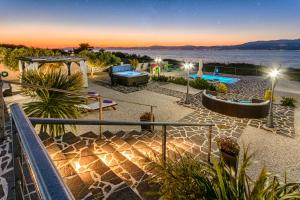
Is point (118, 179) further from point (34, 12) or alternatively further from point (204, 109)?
point (34, 12)

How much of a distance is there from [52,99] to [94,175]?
2.62 m

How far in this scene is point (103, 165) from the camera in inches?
167

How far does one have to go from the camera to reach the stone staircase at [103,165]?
3.32 meters

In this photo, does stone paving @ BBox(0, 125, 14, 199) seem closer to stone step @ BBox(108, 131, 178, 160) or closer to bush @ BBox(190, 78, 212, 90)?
stone step @ BBox(108, 131, 178, 160)

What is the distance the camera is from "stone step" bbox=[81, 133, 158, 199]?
3705 millimetres

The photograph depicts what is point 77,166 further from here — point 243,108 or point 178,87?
point 178,87

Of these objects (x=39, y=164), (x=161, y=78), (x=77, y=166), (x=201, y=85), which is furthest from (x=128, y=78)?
(x=39, y=164)

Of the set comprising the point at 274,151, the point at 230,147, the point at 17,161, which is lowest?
the point at 274,151

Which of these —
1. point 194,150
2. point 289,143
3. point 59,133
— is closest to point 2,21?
point 59,133

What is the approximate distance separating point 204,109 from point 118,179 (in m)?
8.37

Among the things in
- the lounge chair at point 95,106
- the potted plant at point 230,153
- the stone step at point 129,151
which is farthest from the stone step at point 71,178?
the lounge chair at point 95,106

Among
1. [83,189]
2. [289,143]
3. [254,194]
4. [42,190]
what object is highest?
[42,190]

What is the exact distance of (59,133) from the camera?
554 cm

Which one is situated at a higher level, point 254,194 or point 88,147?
point 254,194
